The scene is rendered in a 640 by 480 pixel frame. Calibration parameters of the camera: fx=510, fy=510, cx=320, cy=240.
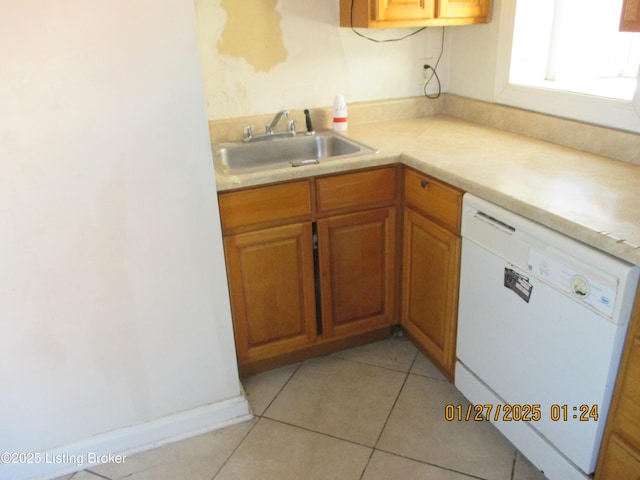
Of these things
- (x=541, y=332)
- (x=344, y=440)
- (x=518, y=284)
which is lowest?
(x=344, y=440)

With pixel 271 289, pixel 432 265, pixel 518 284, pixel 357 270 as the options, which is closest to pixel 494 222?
pixel 518 284

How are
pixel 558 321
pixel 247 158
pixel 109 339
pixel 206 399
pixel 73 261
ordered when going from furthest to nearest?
pixel 247 158
pixel 206 399
pixel 109 339
pixel 73 261
pixel 558 321

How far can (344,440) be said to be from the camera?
184 centimetres

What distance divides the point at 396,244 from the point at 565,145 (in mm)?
781

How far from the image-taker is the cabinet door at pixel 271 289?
1.92m

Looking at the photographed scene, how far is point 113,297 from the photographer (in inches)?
63.5

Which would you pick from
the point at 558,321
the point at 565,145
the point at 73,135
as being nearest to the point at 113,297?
the point at 73,135

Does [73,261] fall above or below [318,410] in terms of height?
above

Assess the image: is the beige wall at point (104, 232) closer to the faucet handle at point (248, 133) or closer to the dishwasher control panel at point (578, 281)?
the faucet handle at point (248, 133)

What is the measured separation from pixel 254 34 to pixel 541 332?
5.50 feet

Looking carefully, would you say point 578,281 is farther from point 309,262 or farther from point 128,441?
point 128,441

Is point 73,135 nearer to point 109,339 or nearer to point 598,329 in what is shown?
point 109,339

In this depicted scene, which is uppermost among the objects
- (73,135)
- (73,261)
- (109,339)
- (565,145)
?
(73,135)

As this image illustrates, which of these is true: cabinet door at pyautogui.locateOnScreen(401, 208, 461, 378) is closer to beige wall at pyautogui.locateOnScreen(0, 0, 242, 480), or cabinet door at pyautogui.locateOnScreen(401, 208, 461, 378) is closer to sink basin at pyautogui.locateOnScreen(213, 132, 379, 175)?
sink basin at pyautogui.locateOnScreen(213, 132, 379, 175)
